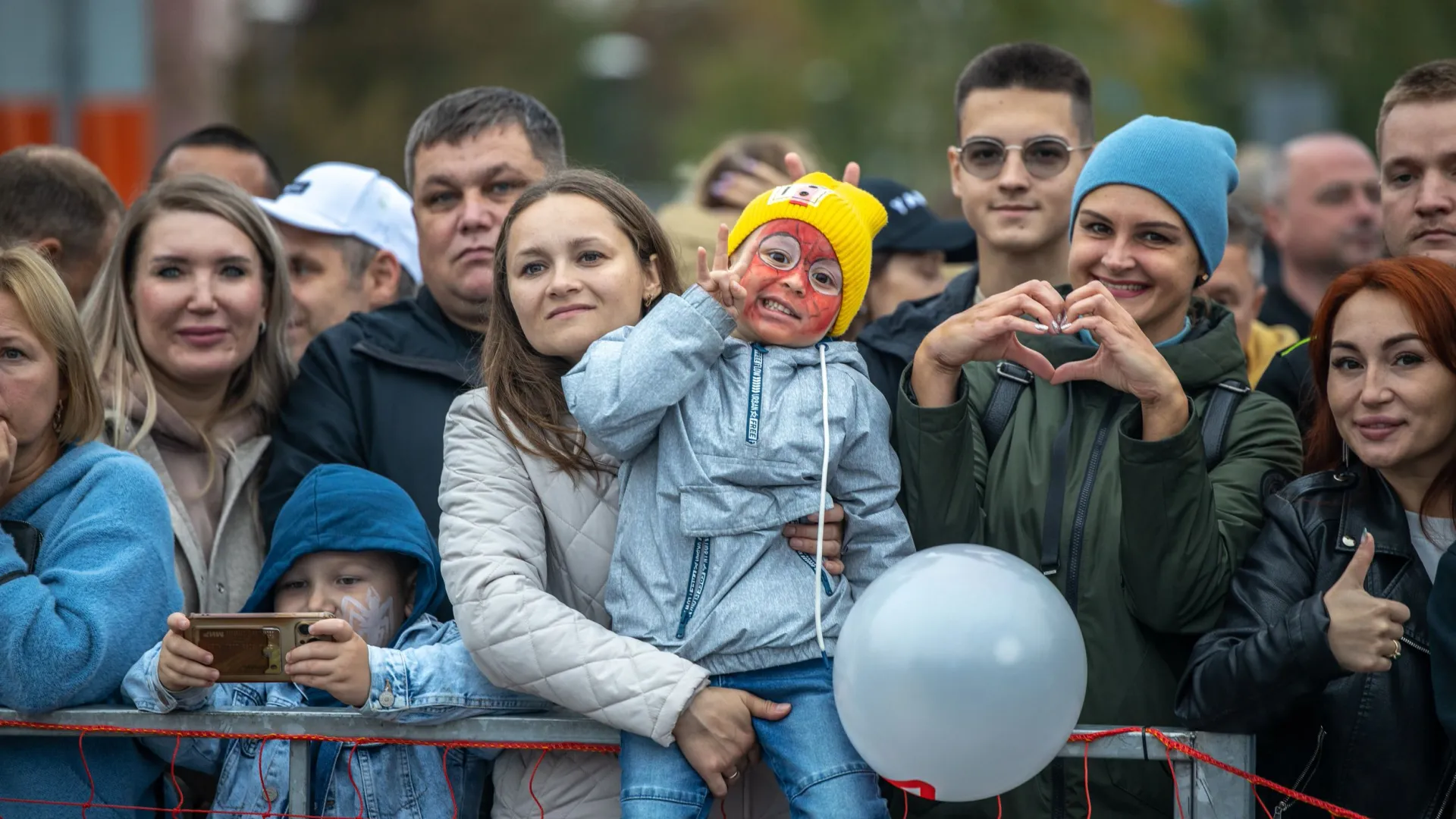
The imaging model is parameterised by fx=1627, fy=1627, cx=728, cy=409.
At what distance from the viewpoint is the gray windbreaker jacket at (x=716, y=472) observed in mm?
3514

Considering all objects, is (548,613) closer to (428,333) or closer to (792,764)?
(792,764)

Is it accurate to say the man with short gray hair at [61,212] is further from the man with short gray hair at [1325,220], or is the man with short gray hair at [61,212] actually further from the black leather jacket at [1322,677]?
the man with short gray hair at [1325,220]

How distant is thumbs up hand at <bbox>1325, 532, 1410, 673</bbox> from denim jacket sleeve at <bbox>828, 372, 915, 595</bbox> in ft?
3.05

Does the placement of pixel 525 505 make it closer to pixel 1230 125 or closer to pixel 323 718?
pixel 323 718

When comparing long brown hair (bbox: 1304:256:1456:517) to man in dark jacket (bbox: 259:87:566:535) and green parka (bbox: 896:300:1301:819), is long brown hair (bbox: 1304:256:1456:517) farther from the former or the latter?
man in dark jacket (bbox: 259:87:566:535)

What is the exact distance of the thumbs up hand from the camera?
11.1 feet

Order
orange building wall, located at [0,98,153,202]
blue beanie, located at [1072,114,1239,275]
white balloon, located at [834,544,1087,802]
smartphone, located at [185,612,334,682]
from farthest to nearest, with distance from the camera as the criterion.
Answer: orange building wall, located at [0,98,153,202] < blue beanie, located at [1072,114,1239,275] < smartphone, located at [185,612,334,682] < white balloon, located at [834,544,1087,802]

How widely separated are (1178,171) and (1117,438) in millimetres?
807

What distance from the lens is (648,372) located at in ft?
11.4

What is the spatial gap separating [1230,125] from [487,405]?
21016mm

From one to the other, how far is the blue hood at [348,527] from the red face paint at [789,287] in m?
1.14

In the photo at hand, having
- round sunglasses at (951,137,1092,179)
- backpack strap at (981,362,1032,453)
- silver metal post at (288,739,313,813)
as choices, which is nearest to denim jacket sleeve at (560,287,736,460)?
backpack strap at (981,362,1032,453)

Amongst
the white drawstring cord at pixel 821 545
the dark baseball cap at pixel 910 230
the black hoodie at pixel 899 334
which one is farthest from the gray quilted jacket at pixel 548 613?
the dark baseball cap at pixel 910 230

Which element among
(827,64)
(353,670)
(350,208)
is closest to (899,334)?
(353,670)
